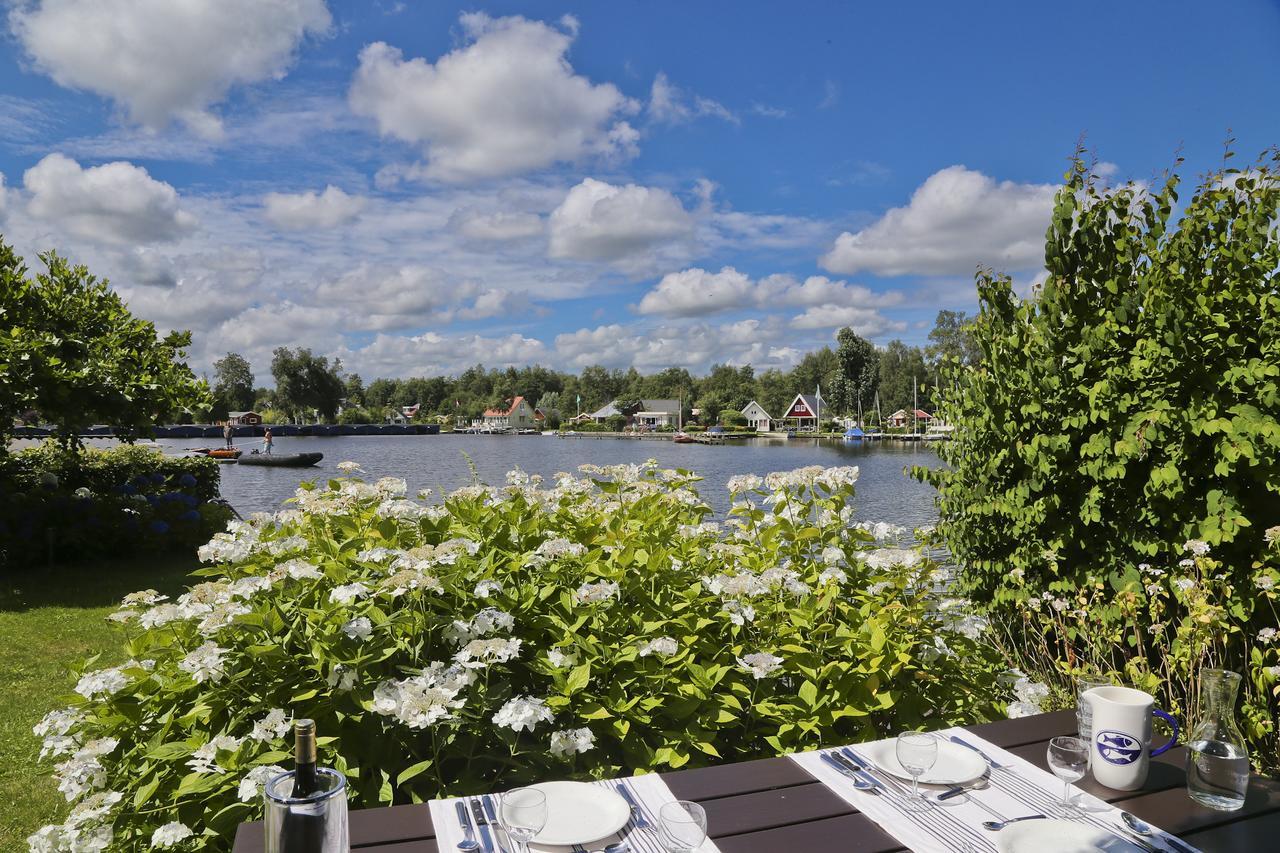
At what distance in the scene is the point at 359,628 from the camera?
1.85 m

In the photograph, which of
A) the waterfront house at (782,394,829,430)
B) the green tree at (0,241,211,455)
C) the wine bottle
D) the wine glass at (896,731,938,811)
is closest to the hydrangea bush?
the wine glass at (896,731,938,811)

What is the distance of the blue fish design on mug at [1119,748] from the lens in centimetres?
144

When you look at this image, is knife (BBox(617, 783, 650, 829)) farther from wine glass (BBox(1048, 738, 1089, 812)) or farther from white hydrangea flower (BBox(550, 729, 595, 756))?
wine glass (BBox(1048, 738, 1089, 812))

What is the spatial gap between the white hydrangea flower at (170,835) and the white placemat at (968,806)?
1.42 m

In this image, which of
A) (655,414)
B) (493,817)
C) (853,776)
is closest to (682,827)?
(493,817)

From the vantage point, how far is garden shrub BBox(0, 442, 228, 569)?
7949mm

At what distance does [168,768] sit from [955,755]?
191cm

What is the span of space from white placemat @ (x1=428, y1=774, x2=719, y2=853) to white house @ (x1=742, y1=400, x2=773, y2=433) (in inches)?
3204

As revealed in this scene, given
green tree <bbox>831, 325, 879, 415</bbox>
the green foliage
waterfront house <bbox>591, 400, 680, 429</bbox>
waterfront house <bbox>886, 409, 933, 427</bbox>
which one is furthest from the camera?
waterfront house <bbox>591, 400, 680, 429</bbox>

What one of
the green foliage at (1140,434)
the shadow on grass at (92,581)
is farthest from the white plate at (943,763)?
the shadow on grass at (92,581)

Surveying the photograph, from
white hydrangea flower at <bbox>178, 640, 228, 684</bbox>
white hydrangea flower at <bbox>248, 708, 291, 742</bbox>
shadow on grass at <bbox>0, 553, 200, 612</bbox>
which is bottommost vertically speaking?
shadow on grass at <bbox>0, 553, 200, 612</bbox>

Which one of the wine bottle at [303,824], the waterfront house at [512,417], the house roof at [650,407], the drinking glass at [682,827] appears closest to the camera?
the wine bottle at [303,824]

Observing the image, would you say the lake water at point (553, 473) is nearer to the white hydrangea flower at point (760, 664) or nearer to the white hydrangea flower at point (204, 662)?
the white hydrangea flower at point (204, 662)

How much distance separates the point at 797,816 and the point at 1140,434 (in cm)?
264
